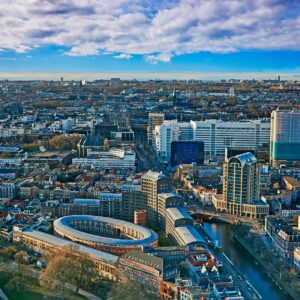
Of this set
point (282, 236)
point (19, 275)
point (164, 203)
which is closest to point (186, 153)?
point (164, 203)

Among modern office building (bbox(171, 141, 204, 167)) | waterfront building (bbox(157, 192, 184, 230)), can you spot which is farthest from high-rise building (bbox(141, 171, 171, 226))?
modern office building (bbox(171, 141, 204, 167))

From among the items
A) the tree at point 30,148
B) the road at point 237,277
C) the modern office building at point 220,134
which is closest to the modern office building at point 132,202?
the road at point 237,277

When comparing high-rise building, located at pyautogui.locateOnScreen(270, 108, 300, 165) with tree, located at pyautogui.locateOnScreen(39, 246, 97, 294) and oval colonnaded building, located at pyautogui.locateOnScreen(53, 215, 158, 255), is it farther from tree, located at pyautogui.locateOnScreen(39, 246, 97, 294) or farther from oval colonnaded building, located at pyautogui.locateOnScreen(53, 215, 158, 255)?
tree, located at pyautogui.locateOnScreen(39, 246, 97, 294)

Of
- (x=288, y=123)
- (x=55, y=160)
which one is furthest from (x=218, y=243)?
(x=288, y=123)

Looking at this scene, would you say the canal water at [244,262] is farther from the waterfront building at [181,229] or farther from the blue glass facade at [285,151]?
the blue glass facade at [285,151]

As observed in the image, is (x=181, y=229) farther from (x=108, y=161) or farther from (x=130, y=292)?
(x=108, y=161)

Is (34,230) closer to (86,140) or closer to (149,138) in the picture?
(86,140)
